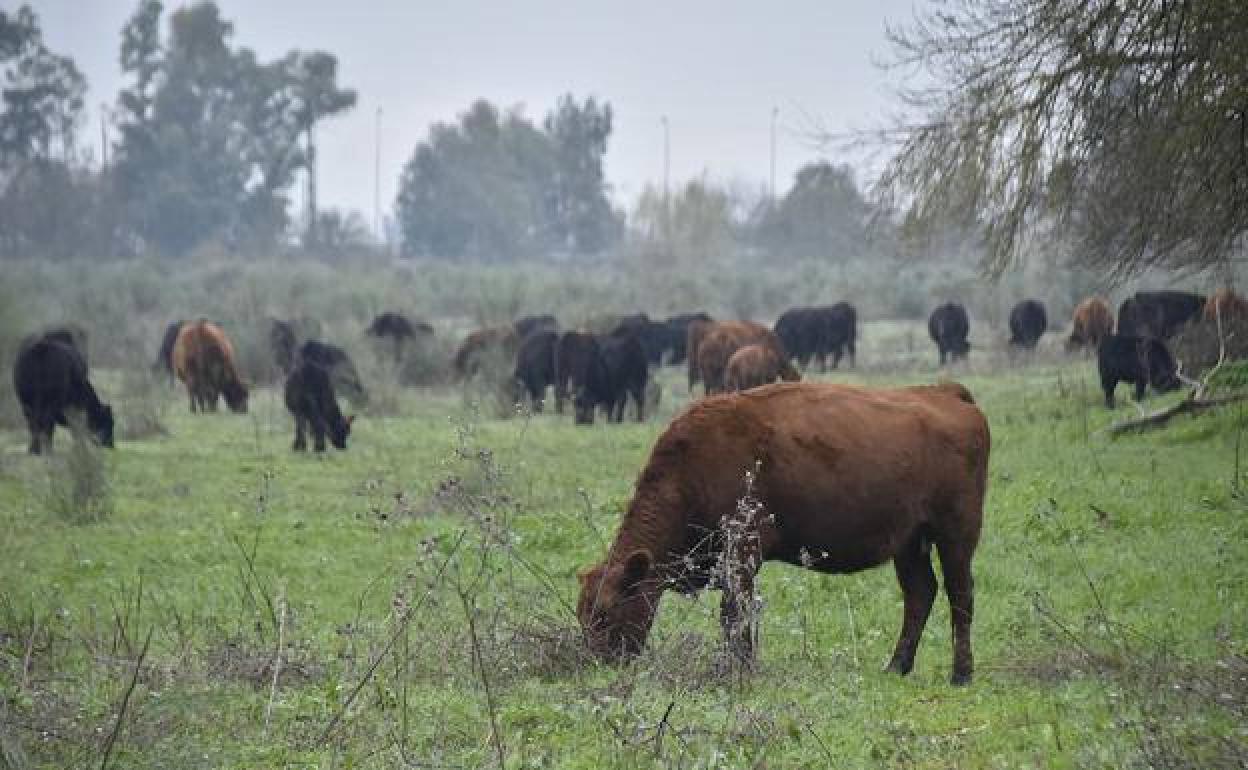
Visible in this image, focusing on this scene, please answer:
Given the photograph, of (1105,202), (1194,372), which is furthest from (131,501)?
(1194,372)

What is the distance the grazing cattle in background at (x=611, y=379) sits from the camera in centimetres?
2739

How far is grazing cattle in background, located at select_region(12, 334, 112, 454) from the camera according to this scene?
882 inches

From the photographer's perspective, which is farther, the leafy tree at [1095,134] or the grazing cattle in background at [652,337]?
the grazing cattle in background at [652,337]

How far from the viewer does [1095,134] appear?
15.9 meters

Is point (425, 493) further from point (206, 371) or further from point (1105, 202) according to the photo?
Result: point (206, 371)

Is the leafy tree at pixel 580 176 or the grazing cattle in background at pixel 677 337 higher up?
the leafy tree at pixel 580 176

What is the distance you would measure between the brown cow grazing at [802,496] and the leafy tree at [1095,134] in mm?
4932

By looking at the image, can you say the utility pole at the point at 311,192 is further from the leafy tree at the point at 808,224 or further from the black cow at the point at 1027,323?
the black cow at the point at 1027,323

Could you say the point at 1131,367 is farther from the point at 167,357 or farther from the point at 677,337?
the point at 167,357

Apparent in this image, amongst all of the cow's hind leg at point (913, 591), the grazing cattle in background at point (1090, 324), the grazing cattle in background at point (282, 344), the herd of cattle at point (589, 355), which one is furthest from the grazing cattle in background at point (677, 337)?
the cow's hind leg at point (913, 591)

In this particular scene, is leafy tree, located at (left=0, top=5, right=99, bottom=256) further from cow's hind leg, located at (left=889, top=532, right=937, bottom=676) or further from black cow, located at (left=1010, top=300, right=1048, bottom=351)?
cow's hind leg, located at (left=889, top=532, right=937, bottom=676)

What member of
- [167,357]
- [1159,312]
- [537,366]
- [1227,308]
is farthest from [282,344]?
[1227,308]

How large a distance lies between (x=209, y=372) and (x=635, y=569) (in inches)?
870

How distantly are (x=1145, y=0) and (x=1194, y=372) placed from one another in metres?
9.21
